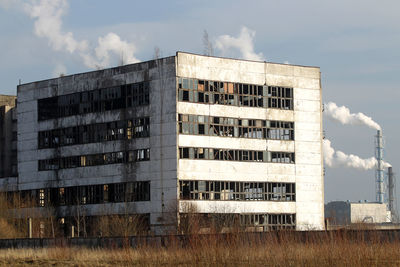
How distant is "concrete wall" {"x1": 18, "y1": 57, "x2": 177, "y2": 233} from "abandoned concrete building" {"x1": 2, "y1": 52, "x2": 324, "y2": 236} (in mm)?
111

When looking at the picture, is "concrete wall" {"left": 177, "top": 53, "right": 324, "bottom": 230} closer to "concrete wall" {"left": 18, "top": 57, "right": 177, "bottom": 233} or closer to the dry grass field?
"concrete wall" {"left": 18, "top": 57, "right": 177, "bottom": 233}

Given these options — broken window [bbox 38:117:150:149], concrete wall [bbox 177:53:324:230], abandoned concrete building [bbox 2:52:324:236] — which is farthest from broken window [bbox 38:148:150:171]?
concrete wall [bbox 177:53:324:230]

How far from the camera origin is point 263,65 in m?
76.9

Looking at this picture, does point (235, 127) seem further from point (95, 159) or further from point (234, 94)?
point (95, 159)

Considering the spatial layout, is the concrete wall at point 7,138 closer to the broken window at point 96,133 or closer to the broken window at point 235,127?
the broken window at point 96,133

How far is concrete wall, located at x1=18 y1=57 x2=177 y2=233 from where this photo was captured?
235 ft

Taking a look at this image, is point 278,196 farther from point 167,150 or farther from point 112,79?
point 112,79

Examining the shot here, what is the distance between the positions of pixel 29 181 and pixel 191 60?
23.5 m

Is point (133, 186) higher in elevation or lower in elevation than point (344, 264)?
higher

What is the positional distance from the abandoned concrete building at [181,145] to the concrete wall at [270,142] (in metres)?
0.10

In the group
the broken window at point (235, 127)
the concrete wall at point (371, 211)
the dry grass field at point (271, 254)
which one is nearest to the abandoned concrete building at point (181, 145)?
the broken window at point (235, 127)

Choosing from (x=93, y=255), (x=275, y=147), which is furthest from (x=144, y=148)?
(x=93, y=255)

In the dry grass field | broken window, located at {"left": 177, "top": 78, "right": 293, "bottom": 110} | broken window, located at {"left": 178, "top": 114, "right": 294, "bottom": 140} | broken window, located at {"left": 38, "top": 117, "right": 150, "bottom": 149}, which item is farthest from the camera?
broken window, located at {"left": 38, "top": 117, "right": 150, "bottom": 149}

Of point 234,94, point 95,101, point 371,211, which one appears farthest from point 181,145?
point 371,211
